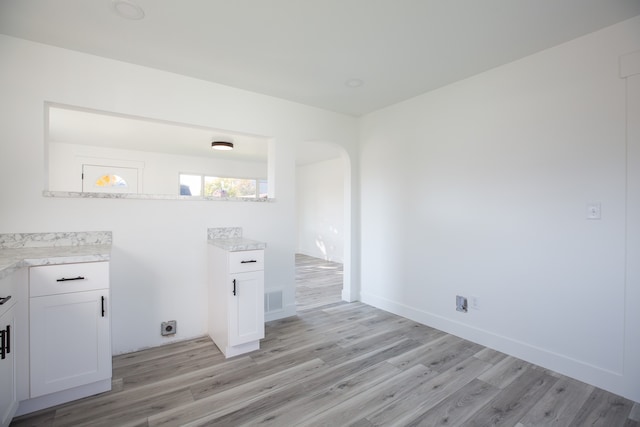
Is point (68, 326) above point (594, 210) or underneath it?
underneath

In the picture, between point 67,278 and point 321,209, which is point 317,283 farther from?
point 67,278

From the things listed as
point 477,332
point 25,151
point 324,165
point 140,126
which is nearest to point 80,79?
point 25,151

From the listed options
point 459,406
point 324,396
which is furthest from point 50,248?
point 459,406

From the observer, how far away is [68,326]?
1828 millimetres

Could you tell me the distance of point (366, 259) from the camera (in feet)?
12.8

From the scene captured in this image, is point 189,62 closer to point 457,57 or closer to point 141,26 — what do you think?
point 141,26

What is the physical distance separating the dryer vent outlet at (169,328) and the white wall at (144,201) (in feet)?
0.14

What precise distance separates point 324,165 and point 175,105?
5.10 m

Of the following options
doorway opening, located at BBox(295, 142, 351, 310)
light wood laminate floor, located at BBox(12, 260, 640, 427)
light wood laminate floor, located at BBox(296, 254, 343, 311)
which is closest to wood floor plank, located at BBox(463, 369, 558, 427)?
light wood laminate floor, located at BBox(12, 260, 640, 427)

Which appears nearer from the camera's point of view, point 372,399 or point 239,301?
point 372,399

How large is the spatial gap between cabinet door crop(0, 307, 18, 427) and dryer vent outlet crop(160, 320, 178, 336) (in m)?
1.05

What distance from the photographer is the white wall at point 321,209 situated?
7.10 metres

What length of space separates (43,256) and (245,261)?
1256mm

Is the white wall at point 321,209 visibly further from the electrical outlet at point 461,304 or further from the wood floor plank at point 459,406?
the wood floor plank at point 459,406
